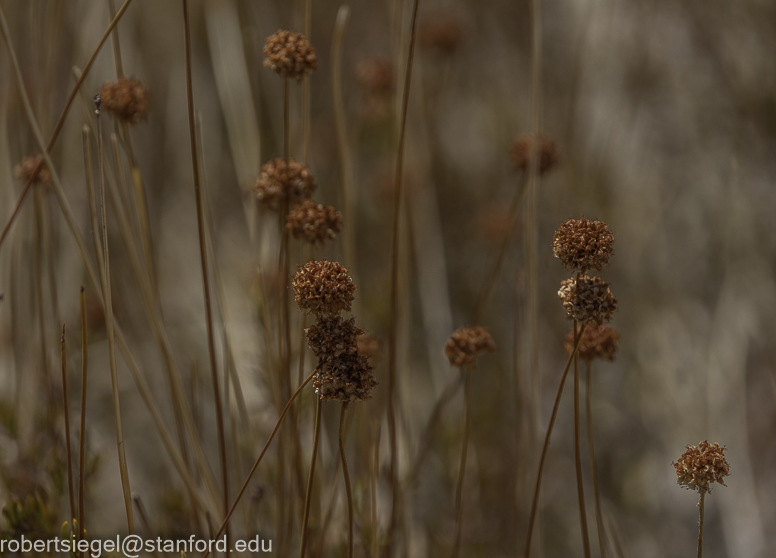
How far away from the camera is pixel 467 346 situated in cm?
102

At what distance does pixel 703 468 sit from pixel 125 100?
1.00 meters

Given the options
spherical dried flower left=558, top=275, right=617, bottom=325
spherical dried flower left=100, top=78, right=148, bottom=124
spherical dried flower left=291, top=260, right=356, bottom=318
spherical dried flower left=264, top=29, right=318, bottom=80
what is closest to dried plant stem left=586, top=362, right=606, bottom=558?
spherical dried flower left=558, top=275, right=617, bottom=325

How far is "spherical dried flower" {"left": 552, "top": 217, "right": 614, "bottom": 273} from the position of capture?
733mm

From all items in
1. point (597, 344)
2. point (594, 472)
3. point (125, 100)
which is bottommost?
point (594, 472)

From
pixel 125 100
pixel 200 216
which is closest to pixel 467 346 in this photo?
pixel 200 216

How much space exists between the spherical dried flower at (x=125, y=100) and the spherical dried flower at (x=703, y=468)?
38.2 inches

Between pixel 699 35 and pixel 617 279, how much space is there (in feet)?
2.97

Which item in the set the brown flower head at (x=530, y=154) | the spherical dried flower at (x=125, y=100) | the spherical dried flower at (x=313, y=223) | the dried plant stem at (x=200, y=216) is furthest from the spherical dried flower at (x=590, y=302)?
the spherical dried flower at (x=125, y=100)

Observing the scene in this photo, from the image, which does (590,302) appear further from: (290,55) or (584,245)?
(290,55)

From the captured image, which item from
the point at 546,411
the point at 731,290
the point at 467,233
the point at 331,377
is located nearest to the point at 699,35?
the point at 731,290

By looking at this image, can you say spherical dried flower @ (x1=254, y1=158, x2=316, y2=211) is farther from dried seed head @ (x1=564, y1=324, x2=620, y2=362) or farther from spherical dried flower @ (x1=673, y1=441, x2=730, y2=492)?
spherical dried flower @ (x1=673, y1=441, x2=730, y2=492)

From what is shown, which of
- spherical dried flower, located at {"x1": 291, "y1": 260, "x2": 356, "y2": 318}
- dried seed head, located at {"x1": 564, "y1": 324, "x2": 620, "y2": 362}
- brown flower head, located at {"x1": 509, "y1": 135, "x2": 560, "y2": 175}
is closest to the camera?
spherical dried flower, located at {"x1": 291, "y1": 260, "x2": 356, "y2": 318}

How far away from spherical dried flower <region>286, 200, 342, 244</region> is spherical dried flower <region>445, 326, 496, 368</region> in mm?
278

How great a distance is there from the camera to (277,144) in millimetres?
2770
